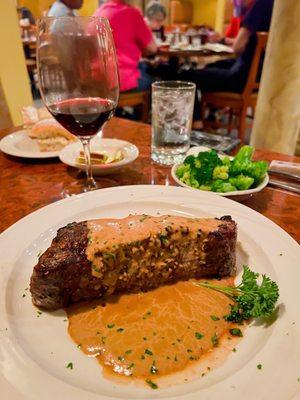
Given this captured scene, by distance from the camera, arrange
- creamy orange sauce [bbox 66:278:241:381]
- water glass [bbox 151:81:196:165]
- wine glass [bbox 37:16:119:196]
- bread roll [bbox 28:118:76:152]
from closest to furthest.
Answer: creamy orange sauce [bbox 66:278:241:381] < wine glass [bbox 37:16:119:196] < water glass [bbox 151:81:196:165] < bread roll [bbox 28:118:76:152]

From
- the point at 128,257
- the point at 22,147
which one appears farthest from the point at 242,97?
the point at 128,257

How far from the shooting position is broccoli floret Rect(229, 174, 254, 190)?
1.14 m

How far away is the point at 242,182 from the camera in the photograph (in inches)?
45.2

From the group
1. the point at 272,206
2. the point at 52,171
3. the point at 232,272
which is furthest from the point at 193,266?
the point at 52,171

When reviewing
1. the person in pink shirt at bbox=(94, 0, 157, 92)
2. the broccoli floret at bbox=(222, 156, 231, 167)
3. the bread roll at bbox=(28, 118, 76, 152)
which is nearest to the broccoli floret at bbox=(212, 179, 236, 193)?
the broccoli floret at bbox=(222, 156, 231, 167)

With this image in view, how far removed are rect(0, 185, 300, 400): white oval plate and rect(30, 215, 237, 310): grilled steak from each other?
7 cm

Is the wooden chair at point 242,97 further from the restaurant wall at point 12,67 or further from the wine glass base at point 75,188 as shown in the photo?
the wine glass base at point 75,188

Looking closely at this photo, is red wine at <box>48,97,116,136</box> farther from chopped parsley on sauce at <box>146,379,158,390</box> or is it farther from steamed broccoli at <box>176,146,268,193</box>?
chopped parsley on sauce at <box>146,379,158,390</box>

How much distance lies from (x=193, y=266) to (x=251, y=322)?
0.72 ft

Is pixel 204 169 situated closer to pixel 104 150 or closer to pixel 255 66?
pixel 104 150

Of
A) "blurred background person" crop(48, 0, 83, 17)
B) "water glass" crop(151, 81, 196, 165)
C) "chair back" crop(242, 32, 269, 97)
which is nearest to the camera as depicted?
"water glass" crop(151, 81, 196, 165)

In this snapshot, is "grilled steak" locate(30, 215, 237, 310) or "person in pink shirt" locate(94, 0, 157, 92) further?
"person in pink shirt" locate(94, 0, 157, 92)

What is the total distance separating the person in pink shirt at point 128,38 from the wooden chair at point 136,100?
0.08 metres

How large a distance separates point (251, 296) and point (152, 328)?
0.24m
